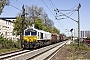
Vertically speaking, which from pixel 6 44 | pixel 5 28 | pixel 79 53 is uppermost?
pixel 5 28

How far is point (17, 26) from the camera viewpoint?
61.2m

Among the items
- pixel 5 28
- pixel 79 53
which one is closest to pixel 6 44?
pixel 79 53

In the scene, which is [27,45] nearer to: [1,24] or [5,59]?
[5,59]

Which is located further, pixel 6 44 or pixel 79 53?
pixel 6 44

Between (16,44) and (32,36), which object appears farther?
(16,44)

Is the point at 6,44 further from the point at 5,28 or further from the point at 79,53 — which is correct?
the point at 5,28

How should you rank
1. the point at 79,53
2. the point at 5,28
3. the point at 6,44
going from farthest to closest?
the point at 5,28
the point at 6,44
the point at 79,53

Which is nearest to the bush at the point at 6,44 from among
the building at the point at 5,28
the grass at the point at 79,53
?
the grass at the point at 79,53

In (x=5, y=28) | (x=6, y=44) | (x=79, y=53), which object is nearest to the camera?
(x=79, y=53)

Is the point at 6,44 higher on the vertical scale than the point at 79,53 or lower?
higher

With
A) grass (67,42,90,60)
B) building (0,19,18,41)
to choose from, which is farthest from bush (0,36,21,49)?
building (0,19,18,41)

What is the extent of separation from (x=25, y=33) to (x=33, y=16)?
41531 millimetres

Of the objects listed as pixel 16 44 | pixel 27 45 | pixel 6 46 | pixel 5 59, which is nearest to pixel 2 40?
pixel 6 46

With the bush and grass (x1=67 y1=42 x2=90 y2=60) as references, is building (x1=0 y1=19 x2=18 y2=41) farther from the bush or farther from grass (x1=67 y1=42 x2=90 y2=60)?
grass (x1=67 y1=42 x2=90 y2=60)
